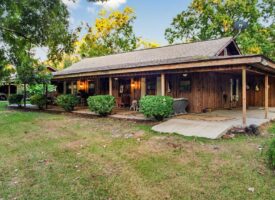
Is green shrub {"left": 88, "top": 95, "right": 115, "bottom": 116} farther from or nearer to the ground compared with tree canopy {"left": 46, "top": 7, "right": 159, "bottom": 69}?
nearer to the ground

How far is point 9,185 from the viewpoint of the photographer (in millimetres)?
3922

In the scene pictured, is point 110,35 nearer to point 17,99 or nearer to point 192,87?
point 17,99

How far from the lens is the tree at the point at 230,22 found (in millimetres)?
23302

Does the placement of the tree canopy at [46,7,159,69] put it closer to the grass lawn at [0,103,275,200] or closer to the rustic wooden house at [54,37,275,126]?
the rustic wooden house at [54,37,275,126]

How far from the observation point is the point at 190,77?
12.5 meters

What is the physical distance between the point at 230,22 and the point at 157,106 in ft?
68.0

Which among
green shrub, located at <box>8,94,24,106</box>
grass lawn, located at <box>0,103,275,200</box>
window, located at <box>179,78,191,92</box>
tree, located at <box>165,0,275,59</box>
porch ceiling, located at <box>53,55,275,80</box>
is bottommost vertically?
grass lawn, located at <box>0,103,275,200</box>

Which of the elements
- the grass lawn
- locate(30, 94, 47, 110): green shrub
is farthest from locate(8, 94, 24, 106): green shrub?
the grass lawn

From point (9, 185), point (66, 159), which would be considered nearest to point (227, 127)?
point (66, 159)

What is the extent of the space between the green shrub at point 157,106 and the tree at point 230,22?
16.7 meters

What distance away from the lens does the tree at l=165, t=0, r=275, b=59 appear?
23302 millimetres

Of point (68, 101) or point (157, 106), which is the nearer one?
point (157, 106)

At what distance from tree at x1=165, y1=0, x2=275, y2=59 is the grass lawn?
1937 centimetres

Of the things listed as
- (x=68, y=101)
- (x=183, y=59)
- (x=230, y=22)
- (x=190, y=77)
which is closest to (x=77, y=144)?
(x=183, y=59)
